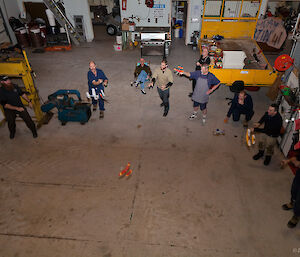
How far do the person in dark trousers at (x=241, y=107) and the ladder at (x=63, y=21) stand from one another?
30.8 feet

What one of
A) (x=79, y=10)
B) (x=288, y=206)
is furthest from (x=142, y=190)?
(x=79, y=10)

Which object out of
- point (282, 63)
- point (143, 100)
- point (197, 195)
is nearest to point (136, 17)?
point (143, 100)

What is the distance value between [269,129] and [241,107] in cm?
147

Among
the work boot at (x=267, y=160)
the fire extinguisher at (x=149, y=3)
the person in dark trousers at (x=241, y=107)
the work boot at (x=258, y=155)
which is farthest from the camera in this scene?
the fire extinguisher at (x=149, y=3)

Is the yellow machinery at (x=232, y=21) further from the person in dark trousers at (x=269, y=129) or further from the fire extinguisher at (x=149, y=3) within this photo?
the person in dark trousers at (x=269, y=129)

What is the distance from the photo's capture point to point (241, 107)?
6508 mm

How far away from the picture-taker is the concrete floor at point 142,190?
13.8 feet

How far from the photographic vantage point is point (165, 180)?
5.30m

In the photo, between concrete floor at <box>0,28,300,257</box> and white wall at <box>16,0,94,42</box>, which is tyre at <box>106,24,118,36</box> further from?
concrete floor at <box>0,28,300,257</box>

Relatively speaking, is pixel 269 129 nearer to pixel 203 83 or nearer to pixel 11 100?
pixel 203 83

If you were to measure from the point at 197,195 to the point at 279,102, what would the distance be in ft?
12.7

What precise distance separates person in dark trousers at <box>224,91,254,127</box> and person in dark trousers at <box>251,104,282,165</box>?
3.76 ft

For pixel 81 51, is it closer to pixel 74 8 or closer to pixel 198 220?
pixel 74 8

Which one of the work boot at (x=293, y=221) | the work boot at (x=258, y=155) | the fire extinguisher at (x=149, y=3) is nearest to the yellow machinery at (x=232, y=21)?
the fire extinguisher at (x=149, y=3)
